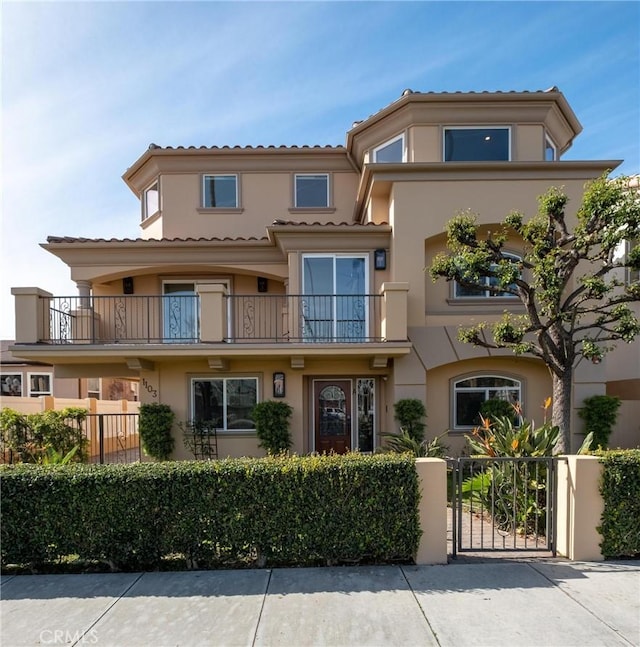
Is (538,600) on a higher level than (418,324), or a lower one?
lower

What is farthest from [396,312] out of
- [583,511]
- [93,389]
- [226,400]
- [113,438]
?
[93,389]

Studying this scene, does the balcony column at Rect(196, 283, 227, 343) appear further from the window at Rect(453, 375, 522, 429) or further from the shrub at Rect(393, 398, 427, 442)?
the window at Rect(453, 375, 522, 429)

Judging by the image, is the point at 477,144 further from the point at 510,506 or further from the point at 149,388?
the point at 149,388

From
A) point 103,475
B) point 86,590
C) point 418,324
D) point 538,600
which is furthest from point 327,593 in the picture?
point 418,324

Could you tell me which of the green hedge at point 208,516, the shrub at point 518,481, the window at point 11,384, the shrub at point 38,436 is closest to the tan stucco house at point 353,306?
the shrub at point 38,436

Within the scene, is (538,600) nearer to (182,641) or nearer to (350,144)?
(182,641)

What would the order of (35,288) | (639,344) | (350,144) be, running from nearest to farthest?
1. (35,288)
2. (639,344)
3. (350,144)

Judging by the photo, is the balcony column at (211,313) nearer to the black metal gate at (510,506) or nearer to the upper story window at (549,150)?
the black metal gate at (510,506)

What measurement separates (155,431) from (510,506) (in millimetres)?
7767

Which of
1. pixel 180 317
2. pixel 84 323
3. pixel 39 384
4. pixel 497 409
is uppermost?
pixel 180 317

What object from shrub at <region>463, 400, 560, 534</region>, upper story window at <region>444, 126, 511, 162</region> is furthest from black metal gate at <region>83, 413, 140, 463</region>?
upper story window at <region>444, 126, 511, 162</region>

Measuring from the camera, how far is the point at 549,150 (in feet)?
36.1

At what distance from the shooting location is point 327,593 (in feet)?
13.7

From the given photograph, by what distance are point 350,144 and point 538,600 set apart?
37.7ft
